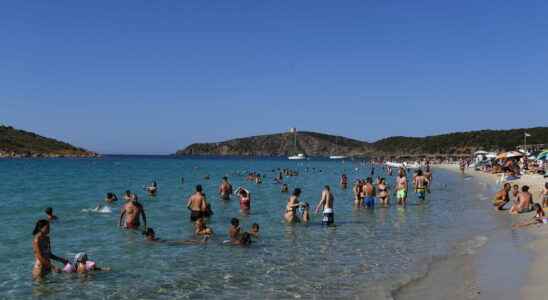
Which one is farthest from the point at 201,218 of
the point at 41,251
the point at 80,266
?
the point at 41,251

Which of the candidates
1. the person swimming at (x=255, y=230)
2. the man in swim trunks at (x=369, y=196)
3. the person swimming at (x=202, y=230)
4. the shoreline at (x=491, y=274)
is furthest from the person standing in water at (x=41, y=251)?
the man in swim trunks at (x=369, y=196)

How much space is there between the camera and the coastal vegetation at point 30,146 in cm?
15696

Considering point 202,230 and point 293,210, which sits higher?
point 293,210

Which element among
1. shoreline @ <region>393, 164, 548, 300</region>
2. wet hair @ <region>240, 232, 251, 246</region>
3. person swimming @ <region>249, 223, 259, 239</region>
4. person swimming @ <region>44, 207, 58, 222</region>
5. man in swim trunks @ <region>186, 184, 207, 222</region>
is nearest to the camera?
shoreline @ <region>393, 164, 548, 300</region>

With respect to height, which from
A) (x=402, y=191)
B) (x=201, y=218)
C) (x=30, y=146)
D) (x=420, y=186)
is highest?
(x=30, y=146)

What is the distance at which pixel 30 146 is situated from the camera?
166 meters

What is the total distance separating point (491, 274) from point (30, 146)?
177806 millimetres

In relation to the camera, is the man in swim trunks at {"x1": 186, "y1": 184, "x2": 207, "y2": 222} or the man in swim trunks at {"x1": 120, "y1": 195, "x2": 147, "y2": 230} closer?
the man in swim trunks at {"x1": 120, "y1": 195, "x2": 147, "y2": 230}

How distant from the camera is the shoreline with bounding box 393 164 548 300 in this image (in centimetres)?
827

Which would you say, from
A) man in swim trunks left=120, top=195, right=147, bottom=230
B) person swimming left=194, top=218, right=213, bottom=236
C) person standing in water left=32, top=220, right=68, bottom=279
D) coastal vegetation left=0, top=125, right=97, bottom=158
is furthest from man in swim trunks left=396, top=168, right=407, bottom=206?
coastal vegetation left=0, top=125, right=97, bottom=158

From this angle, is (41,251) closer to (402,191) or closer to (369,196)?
(369,196)

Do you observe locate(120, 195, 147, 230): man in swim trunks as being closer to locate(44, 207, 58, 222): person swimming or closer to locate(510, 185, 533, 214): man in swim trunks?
locate(44, 207, 58, 222): person swimming

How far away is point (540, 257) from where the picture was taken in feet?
35.1

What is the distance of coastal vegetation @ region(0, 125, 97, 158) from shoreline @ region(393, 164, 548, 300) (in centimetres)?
16396
